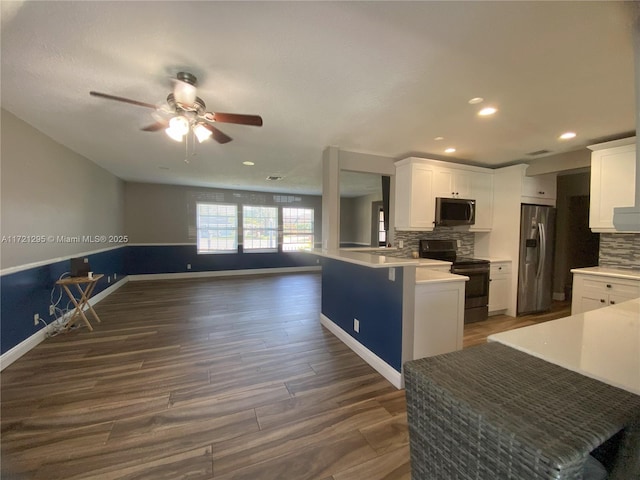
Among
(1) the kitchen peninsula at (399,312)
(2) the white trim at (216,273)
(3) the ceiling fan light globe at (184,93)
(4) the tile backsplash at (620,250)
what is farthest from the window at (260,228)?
(4) the tile backsplash at (620,250)

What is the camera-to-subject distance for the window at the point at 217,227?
6.88 m

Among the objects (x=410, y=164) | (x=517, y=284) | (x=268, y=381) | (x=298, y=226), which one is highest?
(x=410, y=164)

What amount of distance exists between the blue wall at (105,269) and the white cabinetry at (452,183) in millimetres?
4981

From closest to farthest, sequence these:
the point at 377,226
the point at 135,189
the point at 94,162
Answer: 1. the point at 94,162
2. the point at 135,189
3. the point at 377,226

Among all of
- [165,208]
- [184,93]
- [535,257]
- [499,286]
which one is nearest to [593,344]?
[184,93]

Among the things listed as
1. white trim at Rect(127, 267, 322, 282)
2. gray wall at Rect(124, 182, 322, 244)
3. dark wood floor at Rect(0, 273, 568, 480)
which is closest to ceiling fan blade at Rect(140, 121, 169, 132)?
dark wood floor at Rect(0, 273, 568, 480)

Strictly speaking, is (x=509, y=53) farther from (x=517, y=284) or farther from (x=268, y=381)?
(x=517, y=284)

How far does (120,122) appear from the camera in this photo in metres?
2.63

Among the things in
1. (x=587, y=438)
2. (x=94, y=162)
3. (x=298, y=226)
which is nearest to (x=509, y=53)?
(x=587, y=438)

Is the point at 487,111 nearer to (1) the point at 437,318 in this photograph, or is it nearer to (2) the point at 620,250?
(1) the point at 437,318

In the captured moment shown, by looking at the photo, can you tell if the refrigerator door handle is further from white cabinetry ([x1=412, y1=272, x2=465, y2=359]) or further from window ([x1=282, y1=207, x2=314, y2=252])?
window ([x1=282, y1=207, x2=314, y2=252])

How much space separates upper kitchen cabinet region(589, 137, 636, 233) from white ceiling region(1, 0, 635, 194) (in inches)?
7.7

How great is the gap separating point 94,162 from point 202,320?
331cm

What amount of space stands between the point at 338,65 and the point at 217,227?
6.19 metres
